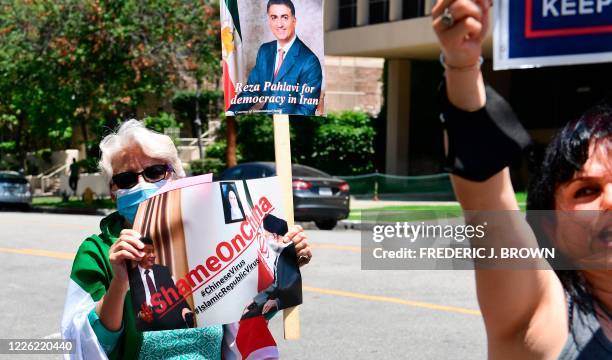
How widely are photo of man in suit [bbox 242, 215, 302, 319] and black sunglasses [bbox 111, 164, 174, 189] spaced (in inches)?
16.7

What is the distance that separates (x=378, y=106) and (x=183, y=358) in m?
46.0

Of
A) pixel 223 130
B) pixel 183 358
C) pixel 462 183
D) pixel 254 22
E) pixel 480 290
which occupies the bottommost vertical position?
pixel 223 130

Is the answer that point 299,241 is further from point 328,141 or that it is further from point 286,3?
point 328,141

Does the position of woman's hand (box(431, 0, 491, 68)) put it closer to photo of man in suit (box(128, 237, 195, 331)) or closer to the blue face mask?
photo of man in suit (box(128, 237, 195, 331))

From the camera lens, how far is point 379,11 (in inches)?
1292

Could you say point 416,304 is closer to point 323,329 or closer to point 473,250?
point 323,329

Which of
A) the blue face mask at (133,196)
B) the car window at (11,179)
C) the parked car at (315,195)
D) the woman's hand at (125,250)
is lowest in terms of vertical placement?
the car window at (11,179)

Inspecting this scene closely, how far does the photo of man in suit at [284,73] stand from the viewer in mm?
3291

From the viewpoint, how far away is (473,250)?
1515 millimetres

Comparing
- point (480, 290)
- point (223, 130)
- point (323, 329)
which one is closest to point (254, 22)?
point (480, 290)

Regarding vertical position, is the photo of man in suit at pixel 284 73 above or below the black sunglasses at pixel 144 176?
above

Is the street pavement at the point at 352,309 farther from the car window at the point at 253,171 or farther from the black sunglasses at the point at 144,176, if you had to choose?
the car window at the point at 253,171

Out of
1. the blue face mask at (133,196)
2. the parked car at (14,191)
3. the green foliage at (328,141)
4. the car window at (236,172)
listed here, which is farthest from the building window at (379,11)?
the blue face mask at (133,196)

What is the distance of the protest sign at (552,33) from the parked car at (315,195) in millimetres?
16686
